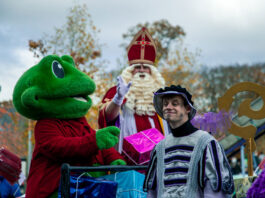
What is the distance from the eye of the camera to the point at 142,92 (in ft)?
18.8

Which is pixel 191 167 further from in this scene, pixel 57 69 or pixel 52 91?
pixel 57 69

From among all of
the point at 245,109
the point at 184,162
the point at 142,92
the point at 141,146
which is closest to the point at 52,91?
the point at 141,146

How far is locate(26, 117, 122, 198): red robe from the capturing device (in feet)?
13.5

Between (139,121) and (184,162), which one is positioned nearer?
(184,162)

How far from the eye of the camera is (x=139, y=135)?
489 cm

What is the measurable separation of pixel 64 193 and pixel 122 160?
121 cm

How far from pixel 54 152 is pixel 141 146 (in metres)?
1.08

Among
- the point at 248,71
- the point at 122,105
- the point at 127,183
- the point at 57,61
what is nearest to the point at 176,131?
the point at 127,183

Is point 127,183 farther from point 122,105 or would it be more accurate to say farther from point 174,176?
point 122,105

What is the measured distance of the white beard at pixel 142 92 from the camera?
559 centimetres

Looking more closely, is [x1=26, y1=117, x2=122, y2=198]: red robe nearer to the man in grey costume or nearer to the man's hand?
the man's hand

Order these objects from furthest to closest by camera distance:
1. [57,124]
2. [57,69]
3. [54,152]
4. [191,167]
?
[57,69] → [57,124] → [54,152] → [191,167]

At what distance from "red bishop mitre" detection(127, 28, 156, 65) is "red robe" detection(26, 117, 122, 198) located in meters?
2.08

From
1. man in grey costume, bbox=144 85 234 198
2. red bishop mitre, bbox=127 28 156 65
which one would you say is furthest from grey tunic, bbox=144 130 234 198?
red bishop mitre, bbox=127 28 156 65
